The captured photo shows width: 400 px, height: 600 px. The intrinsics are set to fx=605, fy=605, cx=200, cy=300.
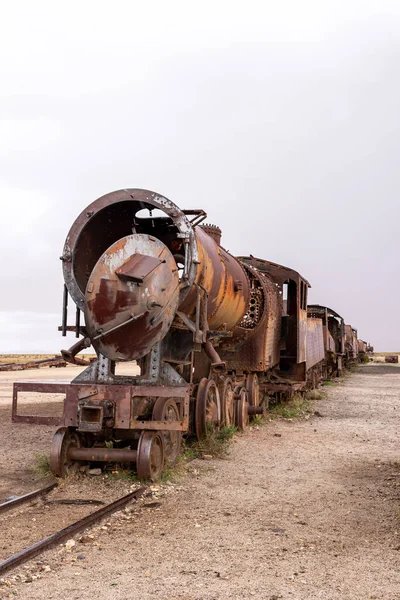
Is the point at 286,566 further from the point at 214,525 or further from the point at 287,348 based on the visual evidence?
the point at 287,348

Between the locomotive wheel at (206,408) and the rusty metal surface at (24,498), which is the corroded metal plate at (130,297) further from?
the locomotive wheel at (206,408)

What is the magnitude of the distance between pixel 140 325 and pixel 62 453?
6.11 feet

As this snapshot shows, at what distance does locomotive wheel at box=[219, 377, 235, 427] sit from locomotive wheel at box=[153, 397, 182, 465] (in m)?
2.18

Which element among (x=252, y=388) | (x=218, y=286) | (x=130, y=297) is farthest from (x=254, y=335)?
(x=130, y=297)

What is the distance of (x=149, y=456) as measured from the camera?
7086 millimetres

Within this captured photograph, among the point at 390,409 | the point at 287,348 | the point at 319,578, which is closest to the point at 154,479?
the point at 319,578

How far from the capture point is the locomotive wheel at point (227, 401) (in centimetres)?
1032

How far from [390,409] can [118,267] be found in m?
11.4

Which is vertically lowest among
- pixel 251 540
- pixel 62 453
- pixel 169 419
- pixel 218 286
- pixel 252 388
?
pixel 251 540

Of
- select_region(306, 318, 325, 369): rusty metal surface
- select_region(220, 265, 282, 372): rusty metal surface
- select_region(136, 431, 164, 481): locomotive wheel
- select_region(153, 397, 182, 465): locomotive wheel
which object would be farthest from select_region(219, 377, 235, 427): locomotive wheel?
select_region(306, 318, 325, 369): rusty metal surface

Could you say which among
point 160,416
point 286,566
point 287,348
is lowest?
point 286,566

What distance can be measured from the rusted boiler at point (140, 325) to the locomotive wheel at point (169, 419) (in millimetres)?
13

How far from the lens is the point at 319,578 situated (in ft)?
14.7

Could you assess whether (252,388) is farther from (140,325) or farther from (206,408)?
(140,325)
